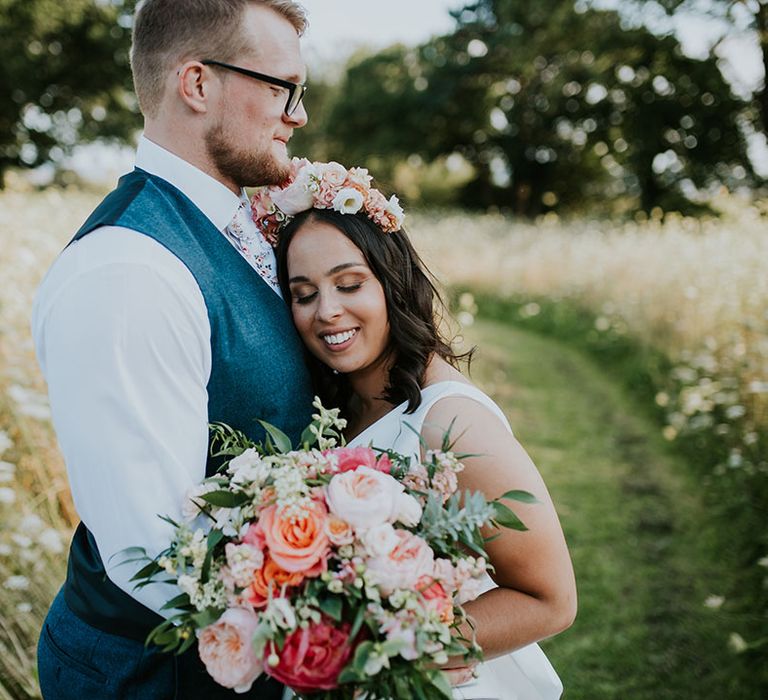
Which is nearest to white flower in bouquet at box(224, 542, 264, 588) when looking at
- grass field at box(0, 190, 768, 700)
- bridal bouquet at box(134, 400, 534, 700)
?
bridal bouquet at box(134, 400, 534, 700)

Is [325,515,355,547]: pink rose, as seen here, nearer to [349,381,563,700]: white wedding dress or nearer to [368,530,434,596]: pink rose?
[368,530,434,596]: pink rose

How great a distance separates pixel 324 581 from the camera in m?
1.46

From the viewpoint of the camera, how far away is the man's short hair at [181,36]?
2195 mm

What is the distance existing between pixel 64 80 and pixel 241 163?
3351 centimetres

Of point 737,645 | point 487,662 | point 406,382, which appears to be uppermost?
point 406,382

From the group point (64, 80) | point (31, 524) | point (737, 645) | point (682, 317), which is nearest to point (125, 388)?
point (31, 524)

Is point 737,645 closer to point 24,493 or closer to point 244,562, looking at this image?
point 244,562

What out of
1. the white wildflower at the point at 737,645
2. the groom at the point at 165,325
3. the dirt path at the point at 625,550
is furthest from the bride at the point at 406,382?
the dirt path at the point at 625,550

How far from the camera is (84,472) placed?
66.7 inches

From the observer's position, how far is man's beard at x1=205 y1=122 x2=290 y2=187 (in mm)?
2252

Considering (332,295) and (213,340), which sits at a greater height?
(332,295)

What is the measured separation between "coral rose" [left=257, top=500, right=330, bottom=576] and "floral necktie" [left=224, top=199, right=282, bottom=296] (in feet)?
3.26

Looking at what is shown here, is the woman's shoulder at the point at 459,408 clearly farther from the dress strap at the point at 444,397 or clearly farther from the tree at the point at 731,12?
the tree at the point at 731,12

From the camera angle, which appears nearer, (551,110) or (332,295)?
(332,295)
